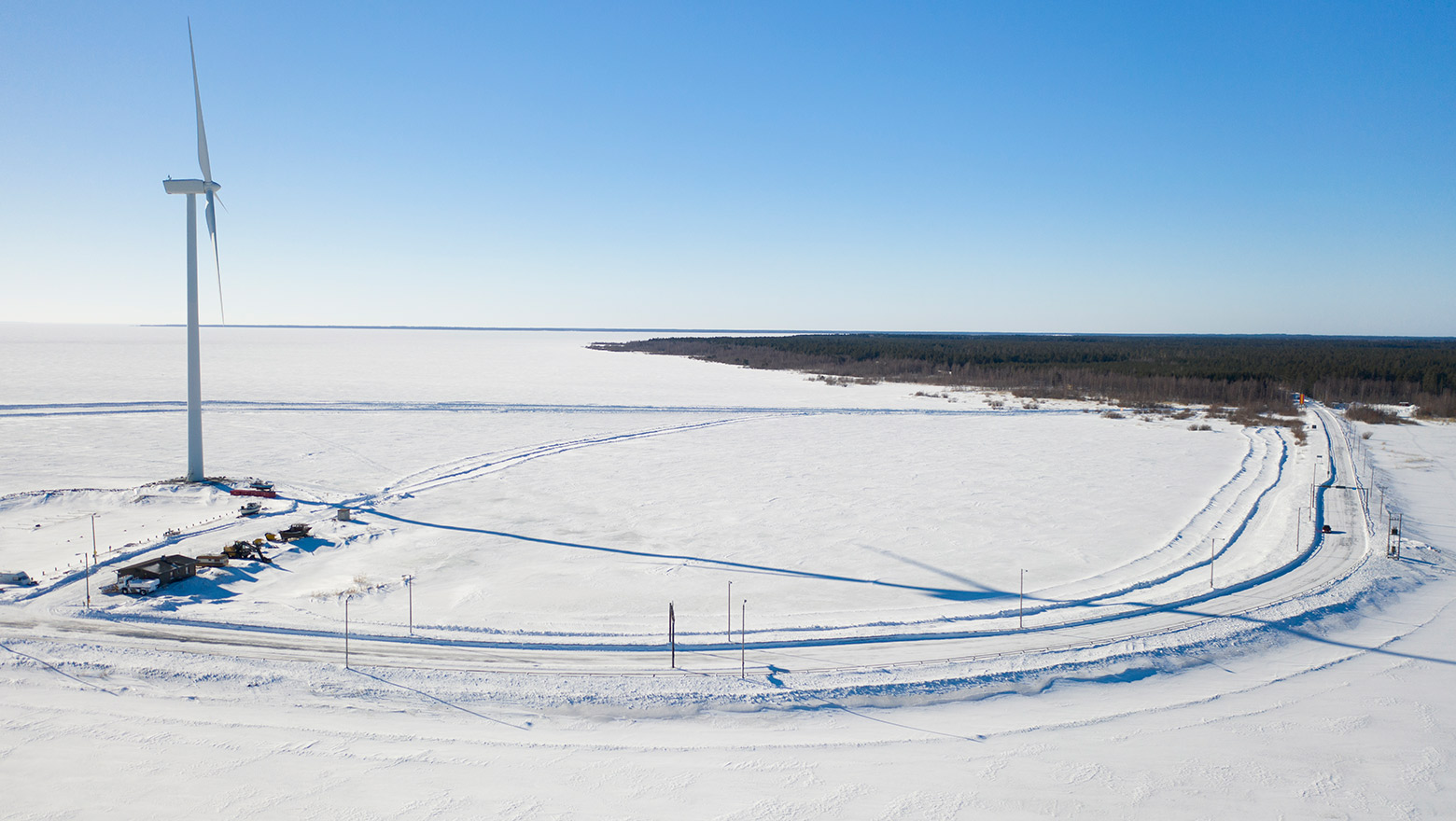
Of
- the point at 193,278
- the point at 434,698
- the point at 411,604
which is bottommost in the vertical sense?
the point at 434,698

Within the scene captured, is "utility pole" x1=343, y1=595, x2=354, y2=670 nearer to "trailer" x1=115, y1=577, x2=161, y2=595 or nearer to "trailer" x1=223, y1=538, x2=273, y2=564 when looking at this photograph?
"trailer" x1=115, y1=577, x2=161, y2=595

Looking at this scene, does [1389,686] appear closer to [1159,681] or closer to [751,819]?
[1159,681]

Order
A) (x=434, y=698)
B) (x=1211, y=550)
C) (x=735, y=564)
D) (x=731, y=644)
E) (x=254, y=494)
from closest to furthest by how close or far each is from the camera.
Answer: (x=434, y=698) < (x=731, y=644) < (x=735, y=564) < (x=1211, y=550) < (x=254, y=494)

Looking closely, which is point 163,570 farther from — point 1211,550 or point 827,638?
point 1211,550

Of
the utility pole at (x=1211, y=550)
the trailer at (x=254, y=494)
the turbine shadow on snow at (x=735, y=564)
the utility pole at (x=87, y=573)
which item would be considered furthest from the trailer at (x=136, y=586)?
the utility pole at (x=1211, y=550)

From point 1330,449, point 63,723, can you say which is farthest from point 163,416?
point 1330,449

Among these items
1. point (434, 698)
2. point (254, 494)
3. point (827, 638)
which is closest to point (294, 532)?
point (254, 494)

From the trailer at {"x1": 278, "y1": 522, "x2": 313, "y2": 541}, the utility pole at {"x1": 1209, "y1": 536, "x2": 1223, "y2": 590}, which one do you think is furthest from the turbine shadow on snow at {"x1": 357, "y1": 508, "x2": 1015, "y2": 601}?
the utility pole at {"x1": 1209, "y1": 536, "x2": 1223, "y2": 590}
